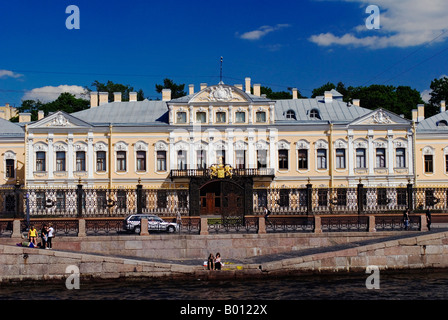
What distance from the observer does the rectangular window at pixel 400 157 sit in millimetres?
43625

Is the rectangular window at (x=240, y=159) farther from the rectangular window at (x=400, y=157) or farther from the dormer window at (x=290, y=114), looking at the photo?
the rectangular window at (x=400, y=157)

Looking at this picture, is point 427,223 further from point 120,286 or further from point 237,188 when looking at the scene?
point 120,286

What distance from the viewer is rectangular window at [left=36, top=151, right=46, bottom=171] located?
43344 millimetres

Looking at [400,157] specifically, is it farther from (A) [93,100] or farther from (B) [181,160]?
(A) [93,100]

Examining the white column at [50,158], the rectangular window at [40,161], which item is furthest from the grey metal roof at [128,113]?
the rectangular window at [40,161]

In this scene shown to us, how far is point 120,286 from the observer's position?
21.1 m

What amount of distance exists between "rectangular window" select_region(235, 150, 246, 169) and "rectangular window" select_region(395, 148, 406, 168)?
38.1 feet

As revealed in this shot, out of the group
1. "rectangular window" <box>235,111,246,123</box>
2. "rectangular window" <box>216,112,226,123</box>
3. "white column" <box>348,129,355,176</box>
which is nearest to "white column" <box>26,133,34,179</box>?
"rectangular window" <box>216,112,226,123</box>

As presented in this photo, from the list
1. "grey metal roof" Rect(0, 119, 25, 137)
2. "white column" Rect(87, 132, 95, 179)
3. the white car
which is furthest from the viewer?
"grey metal roof" Rect(0, 119, 25, 137)

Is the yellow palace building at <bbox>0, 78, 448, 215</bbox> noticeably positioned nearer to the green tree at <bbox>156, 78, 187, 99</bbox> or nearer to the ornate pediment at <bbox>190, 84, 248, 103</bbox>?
the ornate pediment at <bbox>190, 84, 248, 103</bbox>

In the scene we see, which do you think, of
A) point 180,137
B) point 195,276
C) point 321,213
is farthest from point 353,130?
point 195,276

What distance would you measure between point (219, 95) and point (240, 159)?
16.8 ft

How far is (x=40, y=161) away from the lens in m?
43.4
